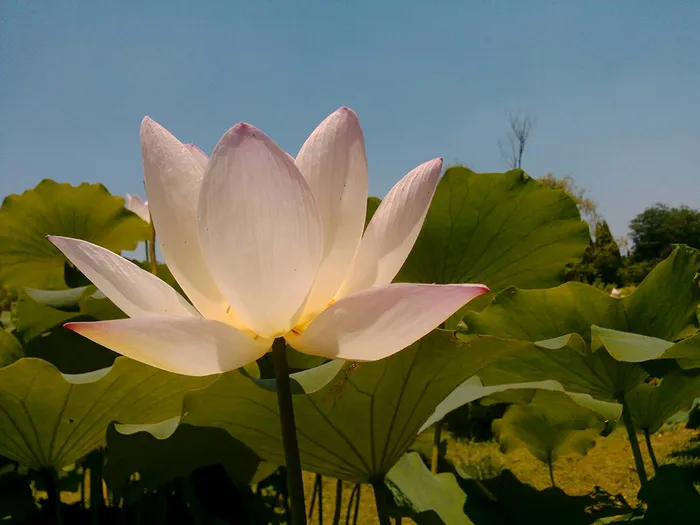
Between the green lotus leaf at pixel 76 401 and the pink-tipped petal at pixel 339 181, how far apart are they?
259mm

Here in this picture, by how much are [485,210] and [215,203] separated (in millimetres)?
927

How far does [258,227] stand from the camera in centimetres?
38

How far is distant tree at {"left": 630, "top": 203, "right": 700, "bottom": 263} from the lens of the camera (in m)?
24.3

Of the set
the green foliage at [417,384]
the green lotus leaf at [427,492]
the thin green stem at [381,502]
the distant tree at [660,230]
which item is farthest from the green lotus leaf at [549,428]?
the distant tree at [660,230]

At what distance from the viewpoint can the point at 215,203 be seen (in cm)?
38

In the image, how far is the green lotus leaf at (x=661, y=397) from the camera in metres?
0.95

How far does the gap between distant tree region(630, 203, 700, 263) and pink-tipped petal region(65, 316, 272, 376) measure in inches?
1014

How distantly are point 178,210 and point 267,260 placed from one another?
11cm

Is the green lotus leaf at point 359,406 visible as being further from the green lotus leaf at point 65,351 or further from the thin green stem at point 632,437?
the green lotus leaf at point 65,351

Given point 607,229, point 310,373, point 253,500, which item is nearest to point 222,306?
point 310,373

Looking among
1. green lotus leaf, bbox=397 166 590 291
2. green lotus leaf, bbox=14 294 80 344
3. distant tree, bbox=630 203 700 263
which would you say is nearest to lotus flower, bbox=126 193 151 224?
green lotus leaf, bbox=14 294 80 344

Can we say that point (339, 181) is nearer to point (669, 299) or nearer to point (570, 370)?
point (570, 370)

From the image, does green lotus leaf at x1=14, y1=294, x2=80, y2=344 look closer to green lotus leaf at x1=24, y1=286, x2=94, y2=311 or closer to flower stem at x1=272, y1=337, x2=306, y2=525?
green lotus leaf at x1=24, y1=286, x2=94, y2=311

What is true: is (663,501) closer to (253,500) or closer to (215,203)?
(215,203)
